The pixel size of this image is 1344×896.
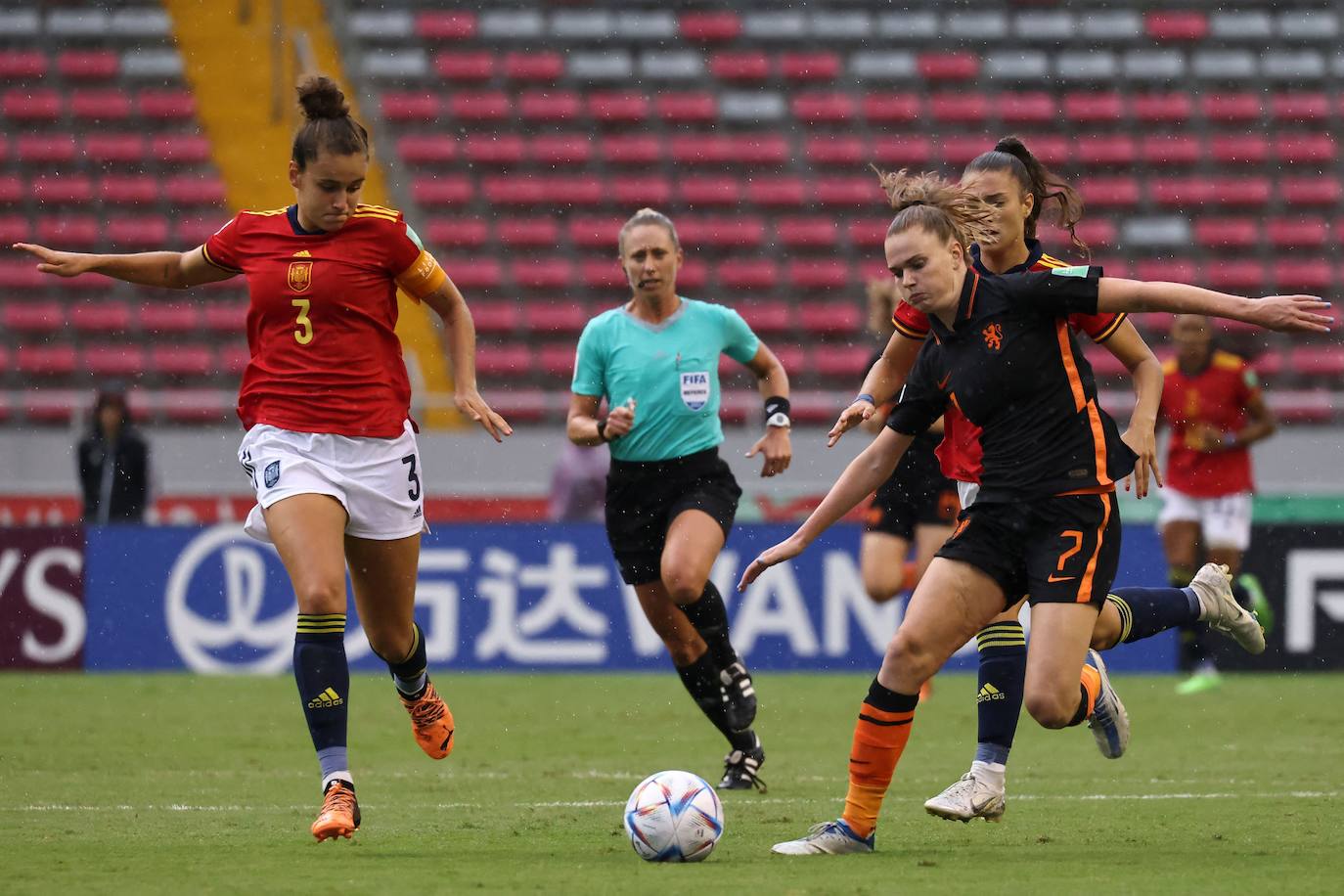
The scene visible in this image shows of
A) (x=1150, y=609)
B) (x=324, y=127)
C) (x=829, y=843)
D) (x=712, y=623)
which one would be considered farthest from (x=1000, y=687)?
(x=324, y=127)

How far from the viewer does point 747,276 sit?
790 inches

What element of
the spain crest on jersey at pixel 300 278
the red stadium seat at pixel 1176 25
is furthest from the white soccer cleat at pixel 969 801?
the red stadium seat at pixel 1176 25

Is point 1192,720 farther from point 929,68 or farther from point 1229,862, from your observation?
point 929,68

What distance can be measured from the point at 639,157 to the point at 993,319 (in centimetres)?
1549

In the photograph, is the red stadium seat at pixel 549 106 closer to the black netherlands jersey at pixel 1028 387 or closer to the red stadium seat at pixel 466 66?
the red stadium seat at pixel 466 66

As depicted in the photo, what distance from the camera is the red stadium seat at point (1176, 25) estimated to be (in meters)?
21.8

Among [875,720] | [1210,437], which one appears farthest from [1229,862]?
[1210,437]

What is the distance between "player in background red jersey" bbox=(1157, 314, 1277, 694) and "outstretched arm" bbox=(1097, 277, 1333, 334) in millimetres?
7176

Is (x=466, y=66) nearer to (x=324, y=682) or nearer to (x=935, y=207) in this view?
(x=324, y=682)

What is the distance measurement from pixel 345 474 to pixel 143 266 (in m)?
1.01

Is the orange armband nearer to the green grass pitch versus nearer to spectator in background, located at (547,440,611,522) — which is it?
the green grass pitch

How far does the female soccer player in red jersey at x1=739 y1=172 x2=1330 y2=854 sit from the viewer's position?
18.3 ft

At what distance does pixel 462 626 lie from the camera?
43.8 ft

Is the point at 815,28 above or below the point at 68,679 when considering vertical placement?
above
